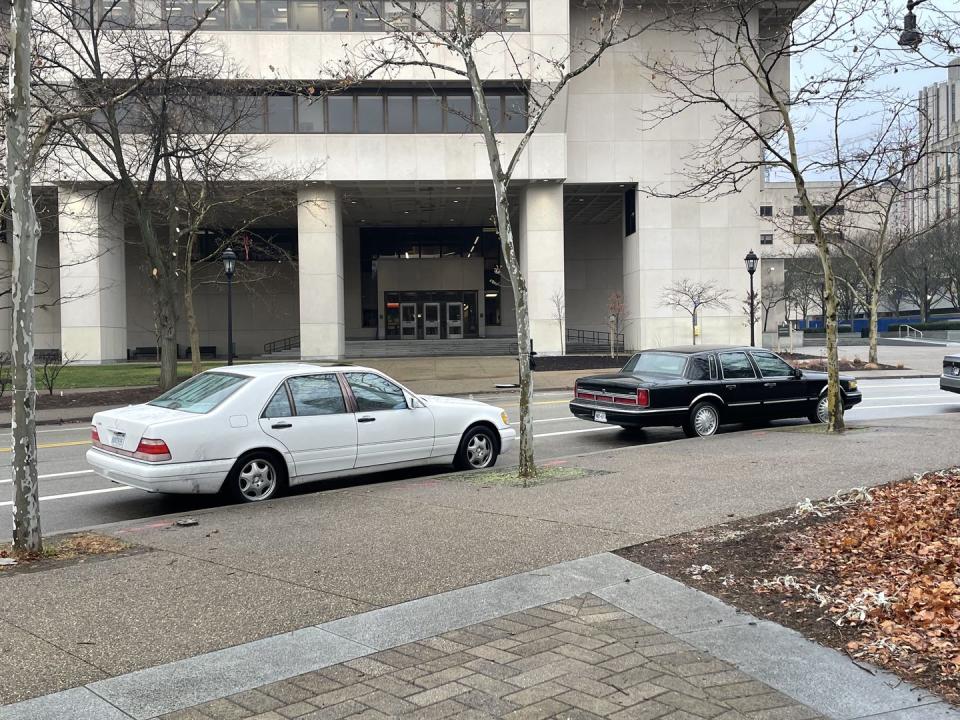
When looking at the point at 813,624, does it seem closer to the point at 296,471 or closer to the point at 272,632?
the point at 272,632

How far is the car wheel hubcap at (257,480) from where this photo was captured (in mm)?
9070

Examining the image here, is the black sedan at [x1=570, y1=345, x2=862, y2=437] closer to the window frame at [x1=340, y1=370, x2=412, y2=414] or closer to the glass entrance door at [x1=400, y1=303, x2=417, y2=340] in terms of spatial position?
the window frame at [x1=340, y1=370, x2=412, y2=414]

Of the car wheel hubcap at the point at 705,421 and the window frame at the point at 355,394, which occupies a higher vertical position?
the window frame at the point at 355,394

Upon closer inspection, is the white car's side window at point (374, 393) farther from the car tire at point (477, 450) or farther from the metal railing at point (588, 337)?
the metal railing at point (588, 337)

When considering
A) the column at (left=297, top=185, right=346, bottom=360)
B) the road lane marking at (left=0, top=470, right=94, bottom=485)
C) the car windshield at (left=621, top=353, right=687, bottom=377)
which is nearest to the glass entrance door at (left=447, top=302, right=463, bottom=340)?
the column at (left=297, top=185, right=346, bottom=360)

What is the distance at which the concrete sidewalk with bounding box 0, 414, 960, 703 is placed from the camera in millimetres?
4809

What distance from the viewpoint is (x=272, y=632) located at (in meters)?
4.85

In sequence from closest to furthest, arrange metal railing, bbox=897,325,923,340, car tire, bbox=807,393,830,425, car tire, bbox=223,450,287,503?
car tire, bbox=223,450,287,503, car tire, bbox=807,393,830,425, metal railing, bbox=897,325,923,340

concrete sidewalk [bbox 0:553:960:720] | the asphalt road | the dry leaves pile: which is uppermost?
the dry leaves pile

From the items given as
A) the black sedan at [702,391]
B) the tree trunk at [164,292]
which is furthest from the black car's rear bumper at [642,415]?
the tree trunk at [164,292]

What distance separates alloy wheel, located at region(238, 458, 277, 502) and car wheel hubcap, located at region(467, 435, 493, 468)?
2.80 meters

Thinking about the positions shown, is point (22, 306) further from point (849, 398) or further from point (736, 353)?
point (849, 398)

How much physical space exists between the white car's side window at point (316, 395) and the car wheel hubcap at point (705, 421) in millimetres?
6641

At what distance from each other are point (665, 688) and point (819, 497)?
4.92 m
